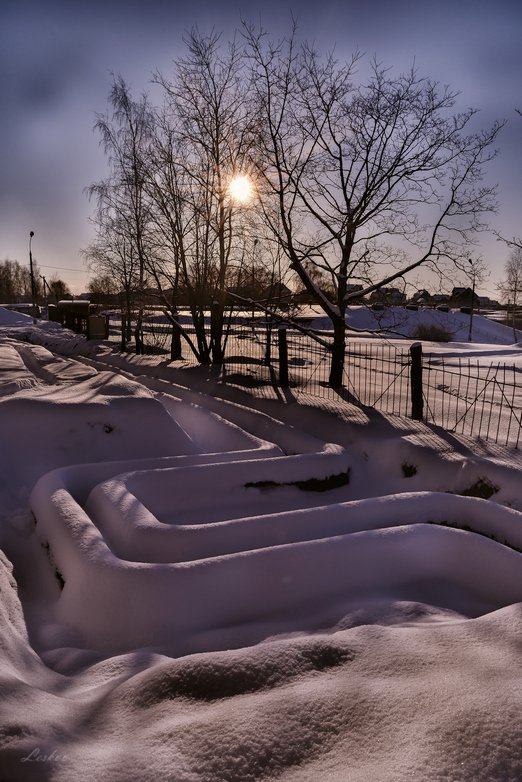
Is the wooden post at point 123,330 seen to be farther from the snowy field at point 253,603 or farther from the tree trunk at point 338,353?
the snowy field at point 253,603

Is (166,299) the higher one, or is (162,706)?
(166,299)

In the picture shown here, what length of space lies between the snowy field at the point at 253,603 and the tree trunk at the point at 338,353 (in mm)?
2738

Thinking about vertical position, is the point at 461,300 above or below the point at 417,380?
above

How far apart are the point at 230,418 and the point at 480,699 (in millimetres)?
6796

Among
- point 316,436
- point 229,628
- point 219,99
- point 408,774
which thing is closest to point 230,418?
point 316,436

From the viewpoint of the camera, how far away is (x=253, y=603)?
3404mm

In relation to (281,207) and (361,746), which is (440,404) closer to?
(281,207)

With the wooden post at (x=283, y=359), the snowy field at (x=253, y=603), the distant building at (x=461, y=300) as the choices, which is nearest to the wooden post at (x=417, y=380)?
the snowy field at (x=253, y=603)

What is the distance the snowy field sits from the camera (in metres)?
1.87

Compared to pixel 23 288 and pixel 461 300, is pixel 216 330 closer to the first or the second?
pixel 461 300

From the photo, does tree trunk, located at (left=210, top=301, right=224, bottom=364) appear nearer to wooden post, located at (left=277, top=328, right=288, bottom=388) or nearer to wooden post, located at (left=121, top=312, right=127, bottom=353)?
wooden post, located at (left=277, top=328, right=288, bottom=388)

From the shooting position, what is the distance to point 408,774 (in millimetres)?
1689

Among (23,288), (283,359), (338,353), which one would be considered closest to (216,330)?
(283,359)

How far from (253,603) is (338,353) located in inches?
274
